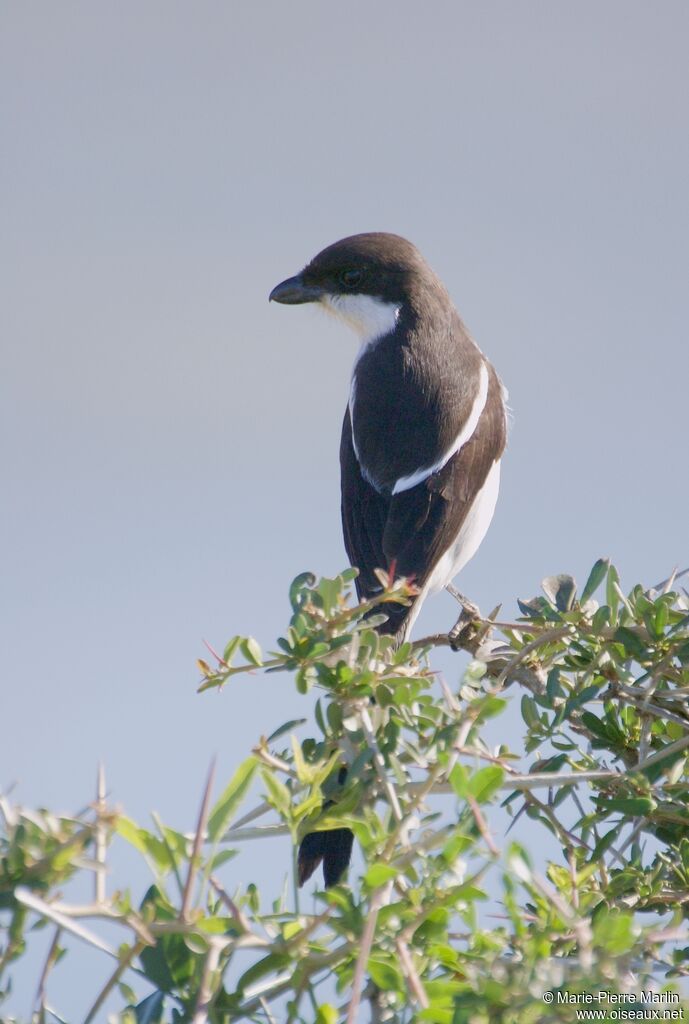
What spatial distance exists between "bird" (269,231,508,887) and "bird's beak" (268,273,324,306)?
0.44 ft

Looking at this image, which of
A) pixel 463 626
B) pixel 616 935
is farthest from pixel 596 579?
pixel 463 626

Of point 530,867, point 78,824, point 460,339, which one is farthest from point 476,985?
point 460,339

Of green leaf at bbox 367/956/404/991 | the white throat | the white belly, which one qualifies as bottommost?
green leaf at bbox 367/956/404/991

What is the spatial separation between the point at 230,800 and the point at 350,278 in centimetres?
383

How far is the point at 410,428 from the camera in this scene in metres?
3.94

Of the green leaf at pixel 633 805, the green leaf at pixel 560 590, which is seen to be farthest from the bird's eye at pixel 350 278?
the green leaf at pixel 633 805

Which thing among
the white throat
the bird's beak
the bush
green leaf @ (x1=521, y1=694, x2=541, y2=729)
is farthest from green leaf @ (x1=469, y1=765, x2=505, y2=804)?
the bird's beak

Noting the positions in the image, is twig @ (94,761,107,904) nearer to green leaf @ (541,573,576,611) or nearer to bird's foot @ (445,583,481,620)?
green leaf @ (541,573,576,611)

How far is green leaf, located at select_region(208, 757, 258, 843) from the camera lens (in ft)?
4.14

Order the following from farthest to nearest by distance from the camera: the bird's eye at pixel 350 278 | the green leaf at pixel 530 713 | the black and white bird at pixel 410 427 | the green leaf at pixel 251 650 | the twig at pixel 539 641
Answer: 1. the bird's eye at pixel 350 278
2. the black and white bird at pixel 410 427
3. the green leaf at pixel 530 713
4. the twig at pixel 539 641
5. the green leaf at pixel 251 650

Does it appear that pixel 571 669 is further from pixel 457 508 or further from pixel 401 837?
pixel 457 508

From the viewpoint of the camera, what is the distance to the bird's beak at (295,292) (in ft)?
16.7

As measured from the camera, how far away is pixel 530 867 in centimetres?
113

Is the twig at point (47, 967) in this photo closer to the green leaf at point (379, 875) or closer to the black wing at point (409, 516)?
the green leaf at point (379, 875)
